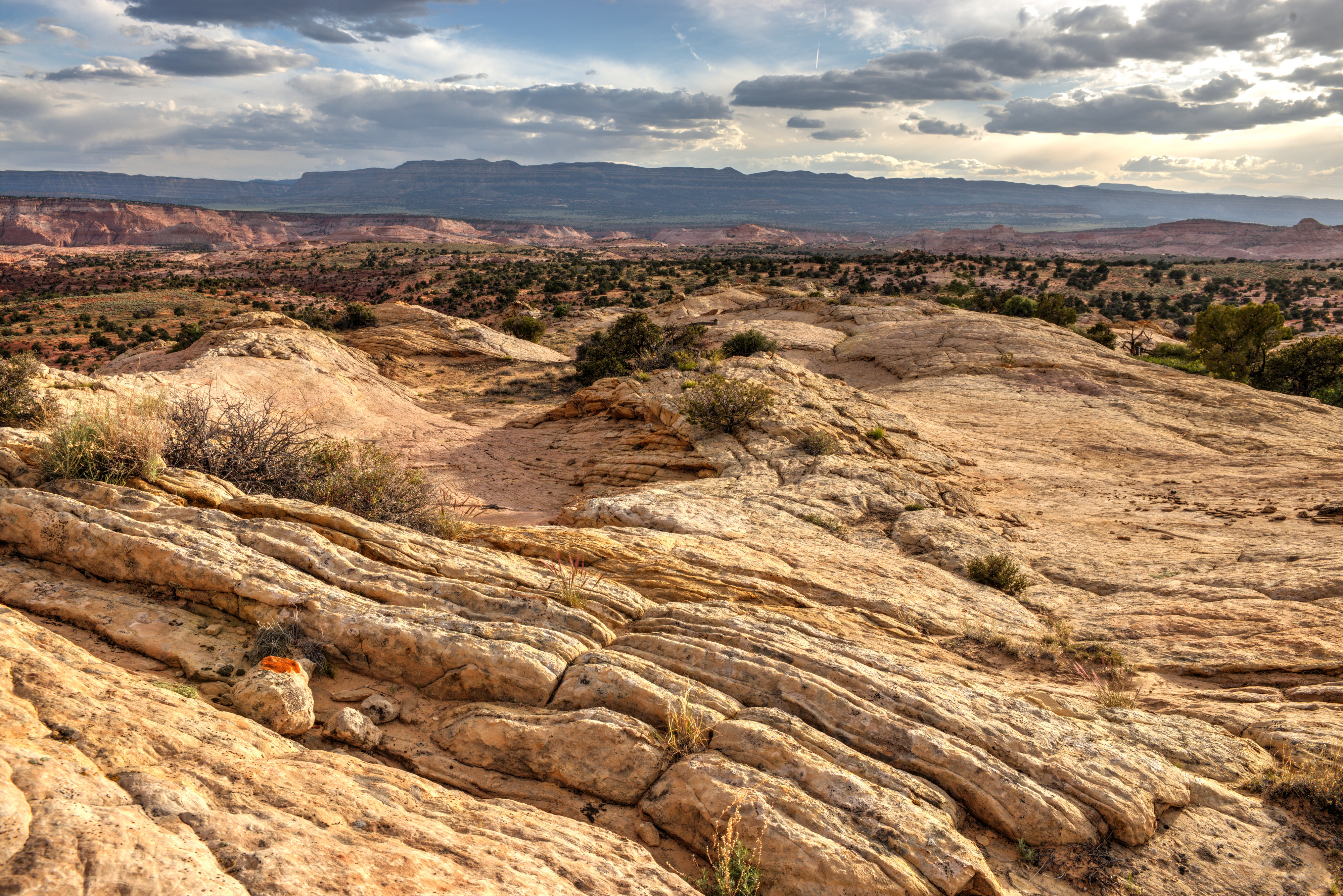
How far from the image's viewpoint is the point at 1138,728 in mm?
5828

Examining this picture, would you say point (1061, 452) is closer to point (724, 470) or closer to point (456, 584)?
point (724, 470)

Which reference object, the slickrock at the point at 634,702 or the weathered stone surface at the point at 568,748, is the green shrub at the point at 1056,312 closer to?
the slickrock at the point at 634,702

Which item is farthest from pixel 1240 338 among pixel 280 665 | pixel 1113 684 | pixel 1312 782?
pixel 280 665

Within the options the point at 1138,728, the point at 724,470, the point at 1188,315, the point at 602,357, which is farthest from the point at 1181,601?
the point at 1188,315

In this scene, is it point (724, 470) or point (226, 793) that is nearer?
point (226, 793)

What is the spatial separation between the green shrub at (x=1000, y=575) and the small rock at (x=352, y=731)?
8.23 meters

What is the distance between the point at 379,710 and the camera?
4969 mm

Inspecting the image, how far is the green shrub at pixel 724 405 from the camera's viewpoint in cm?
1488

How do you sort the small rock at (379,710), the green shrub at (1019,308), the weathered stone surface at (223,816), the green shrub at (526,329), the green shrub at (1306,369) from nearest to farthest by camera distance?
the weathered stone surface at (223,816), the small rock at (379,710), the green shrub at (1306,369), the green shrub at (1019,308), the green shrub at (526,329)

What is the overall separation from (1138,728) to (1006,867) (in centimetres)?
235

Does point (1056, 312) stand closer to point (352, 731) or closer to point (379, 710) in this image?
point (379, 710)

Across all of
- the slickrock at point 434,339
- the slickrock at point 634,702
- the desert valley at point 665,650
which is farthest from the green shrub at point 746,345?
the slickrock at point 634,702

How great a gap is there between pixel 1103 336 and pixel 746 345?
18.3 m

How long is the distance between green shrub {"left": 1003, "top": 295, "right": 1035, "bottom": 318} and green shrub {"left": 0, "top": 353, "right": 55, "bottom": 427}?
39761 millimetres
